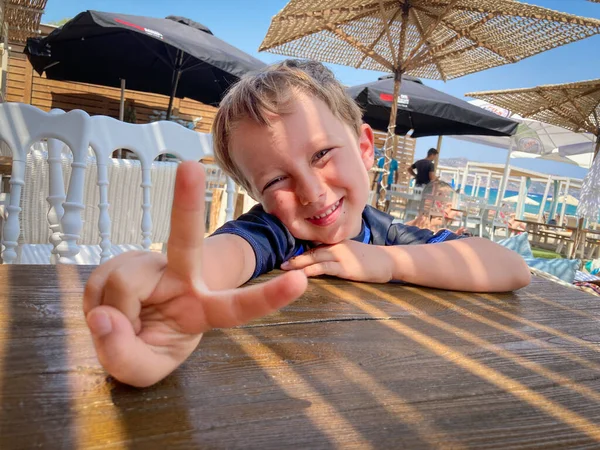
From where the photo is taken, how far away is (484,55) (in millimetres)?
5656

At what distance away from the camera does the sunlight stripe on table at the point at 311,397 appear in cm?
40

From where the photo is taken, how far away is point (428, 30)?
4.79m

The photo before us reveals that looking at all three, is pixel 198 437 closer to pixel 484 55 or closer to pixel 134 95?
pixel 484 55

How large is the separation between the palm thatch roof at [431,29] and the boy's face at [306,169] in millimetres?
4275

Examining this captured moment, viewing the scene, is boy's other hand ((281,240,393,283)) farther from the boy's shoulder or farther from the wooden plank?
the wooden plank

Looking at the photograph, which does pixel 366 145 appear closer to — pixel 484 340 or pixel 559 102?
pixel 484 340

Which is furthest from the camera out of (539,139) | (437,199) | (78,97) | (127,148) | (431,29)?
(539,139)

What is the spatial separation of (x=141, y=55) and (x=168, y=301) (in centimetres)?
692

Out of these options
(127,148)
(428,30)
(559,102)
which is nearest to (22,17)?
(428,30)

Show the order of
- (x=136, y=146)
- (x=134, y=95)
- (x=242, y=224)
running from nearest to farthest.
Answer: (x=242, y=224), (x=136, y=146), (x=134, y=95)

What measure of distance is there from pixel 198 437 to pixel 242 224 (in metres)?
0.63

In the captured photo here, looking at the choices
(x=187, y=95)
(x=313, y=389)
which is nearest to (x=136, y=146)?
(x=313, y=389)

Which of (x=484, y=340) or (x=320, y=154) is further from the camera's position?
(x=320, y=154)

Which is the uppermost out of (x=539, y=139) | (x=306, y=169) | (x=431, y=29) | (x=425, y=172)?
(x=539, y=139)
